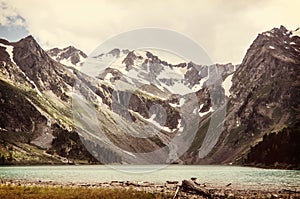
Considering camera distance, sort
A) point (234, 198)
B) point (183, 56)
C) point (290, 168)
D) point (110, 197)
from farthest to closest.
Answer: point (290, 168), point (183, 56), point (234, 198), point (110, 197)

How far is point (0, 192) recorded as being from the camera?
47750mm

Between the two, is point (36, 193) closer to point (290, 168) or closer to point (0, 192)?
point (0, 192)

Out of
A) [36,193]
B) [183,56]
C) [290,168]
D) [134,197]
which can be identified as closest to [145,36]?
[183,56]

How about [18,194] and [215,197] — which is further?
[215,197]

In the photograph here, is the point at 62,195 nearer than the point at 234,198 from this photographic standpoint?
Yes

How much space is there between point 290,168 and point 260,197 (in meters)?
146

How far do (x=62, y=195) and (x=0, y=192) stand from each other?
23.4 feet

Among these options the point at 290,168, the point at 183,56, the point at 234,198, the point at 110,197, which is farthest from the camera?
the point at 290,168

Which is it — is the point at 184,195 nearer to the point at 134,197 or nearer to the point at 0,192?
the point at 134,197

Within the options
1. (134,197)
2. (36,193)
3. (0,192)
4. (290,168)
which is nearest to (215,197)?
(134,197)

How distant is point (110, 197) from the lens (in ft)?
153

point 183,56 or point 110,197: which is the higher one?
point 183,56

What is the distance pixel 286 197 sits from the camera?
52.9 meters

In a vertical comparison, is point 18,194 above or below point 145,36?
below
